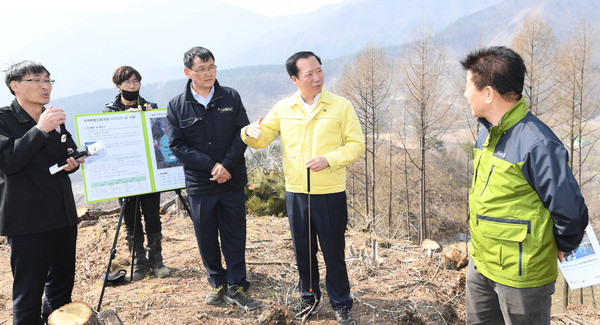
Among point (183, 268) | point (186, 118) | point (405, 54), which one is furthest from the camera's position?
point (405, 54)

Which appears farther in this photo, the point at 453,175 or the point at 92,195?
the point at 453,175

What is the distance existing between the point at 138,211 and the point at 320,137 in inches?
95.4

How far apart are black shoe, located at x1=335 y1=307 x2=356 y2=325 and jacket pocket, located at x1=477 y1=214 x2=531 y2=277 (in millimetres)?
1365

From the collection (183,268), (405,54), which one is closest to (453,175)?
(405,54)

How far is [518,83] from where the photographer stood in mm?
2066

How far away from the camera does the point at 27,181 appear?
8.93 feet

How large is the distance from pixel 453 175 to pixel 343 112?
1874 inches

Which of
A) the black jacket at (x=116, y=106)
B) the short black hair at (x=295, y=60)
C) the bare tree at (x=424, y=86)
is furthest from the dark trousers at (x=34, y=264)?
the bare tree at (x=424, y=86)

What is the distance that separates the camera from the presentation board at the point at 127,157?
394 centimetres

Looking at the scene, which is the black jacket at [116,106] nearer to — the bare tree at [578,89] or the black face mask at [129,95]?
the black face mask at [129,95]

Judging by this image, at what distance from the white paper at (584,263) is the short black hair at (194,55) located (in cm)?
308

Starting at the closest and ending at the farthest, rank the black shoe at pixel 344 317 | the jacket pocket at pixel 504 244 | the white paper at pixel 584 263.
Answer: the jacket pocket at pixel 504 244
the white paper at pixel 584 263
the black shoe at pixel 344 317

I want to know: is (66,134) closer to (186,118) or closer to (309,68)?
(186,118)

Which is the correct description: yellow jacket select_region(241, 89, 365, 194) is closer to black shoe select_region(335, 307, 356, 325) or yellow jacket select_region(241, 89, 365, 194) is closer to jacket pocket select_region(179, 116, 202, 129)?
jacket pocket select_region(179, 116, 202, 129)
